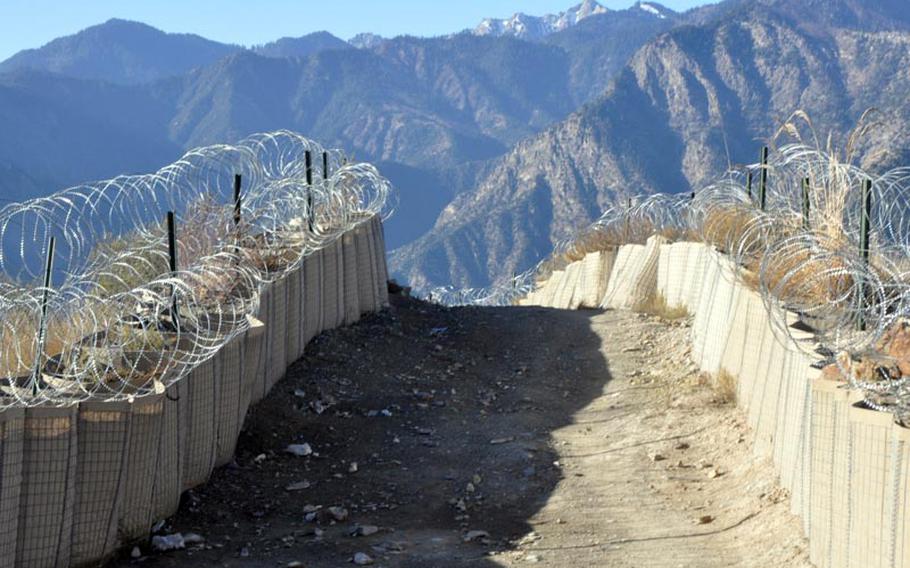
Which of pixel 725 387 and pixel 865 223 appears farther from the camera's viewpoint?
pixel 725 387

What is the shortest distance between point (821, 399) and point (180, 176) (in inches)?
267

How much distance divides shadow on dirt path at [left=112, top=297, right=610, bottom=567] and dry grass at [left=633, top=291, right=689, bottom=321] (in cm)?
104

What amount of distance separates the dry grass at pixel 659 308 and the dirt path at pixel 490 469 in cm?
83

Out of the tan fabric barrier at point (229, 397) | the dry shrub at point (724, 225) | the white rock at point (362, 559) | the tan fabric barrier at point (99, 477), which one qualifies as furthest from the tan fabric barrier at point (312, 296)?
the tan fabric barrier at point (99, 477)

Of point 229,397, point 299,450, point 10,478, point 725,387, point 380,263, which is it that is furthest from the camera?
point 380,263

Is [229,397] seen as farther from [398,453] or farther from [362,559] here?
[362,559]

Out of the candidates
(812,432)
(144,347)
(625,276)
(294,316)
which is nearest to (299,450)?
(144,347)

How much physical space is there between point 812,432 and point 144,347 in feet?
14.7

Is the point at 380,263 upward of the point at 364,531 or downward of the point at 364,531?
upward

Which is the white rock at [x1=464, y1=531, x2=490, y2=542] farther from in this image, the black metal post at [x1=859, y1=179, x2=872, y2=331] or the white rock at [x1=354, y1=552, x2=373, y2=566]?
the black metal post at [x1=859, y1=179, x2=872, y2=331]

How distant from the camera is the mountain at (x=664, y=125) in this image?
13938 cm

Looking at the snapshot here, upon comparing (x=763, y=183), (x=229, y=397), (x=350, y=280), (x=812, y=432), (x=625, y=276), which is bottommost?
(x=229, y=397)

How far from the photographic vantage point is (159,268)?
1228 cm

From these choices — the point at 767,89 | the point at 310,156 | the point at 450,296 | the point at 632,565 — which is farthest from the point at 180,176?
the point at 767,89
